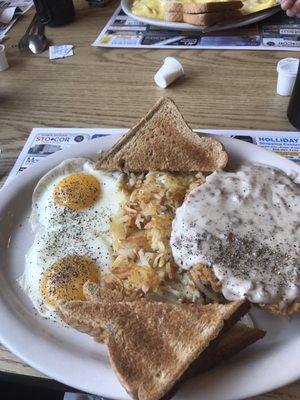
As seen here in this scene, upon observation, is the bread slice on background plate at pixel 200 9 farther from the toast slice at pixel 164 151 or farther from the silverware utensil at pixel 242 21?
the toast slice at pixel 164 151

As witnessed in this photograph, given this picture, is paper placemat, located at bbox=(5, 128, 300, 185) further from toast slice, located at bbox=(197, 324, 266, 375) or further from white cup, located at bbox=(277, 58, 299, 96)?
toast slice, located at bbox=(197, 324, 266, 375)

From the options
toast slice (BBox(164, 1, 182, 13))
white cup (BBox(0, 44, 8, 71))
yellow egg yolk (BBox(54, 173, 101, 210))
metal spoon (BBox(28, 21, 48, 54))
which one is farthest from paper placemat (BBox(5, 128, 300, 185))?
toast slice (BBox(164, 1, 182, 13))

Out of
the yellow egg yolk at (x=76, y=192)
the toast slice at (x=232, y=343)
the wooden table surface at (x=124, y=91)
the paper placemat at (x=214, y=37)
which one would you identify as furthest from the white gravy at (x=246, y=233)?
the paper placemat at (x=214, y=37)

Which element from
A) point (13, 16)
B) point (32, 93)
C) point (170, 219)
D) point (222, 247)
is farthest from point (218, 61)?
point (13, 16)

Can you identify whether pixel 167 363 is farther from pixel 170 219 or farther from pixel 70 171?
pixel 70 171

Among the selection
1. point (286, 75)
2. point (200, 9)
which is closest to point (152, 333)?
point (286, 75)

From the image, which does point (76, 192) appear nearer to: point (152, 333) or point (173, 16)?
point (152, 333)
